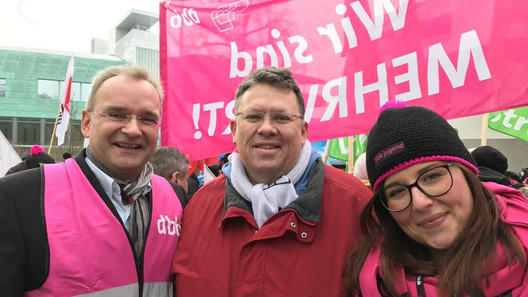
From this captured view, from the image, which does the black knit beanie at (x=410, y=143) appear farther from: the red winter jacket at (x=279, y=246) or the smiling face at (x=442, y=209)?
the red winter jacket at (x=279, y=246)

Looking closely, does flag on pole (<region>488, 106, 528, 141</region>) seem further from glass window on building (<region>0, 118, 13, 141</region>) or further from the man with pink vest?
glass window on building (<region>0, 118, 13, 141</region>)

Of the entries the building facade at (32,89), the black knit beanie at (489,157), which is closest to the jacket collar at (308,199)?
the black knit beanie at (489,157)

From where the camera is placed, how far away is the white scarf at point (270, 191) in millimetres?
2029

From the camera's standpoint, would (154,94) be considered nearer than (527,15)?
Yes

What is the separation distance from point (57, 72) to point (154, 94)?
A: 45.2 metres

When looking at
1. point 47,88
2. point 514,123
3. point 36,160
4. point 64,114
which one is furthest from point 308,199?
point 47,88

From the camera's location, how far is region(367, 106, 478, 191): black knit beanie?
66.0 inches

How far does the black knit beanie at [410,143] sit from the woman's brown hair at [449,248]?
85 millimetres

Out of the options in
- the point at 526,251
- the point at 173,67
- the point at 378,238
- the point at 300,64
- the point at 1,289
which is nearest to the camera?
the point at 526,251

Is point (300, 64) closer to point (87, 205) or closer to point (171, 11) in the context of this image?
point (171, 11)

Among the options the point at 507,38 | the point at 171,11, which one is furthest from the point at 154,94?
the point at 171,11

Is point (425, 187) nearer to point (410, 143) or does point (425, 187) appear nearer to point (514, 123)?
point (410, 143)

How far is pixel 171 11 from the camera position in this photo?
4.51 m

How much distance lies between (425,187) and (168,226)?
128 cm
